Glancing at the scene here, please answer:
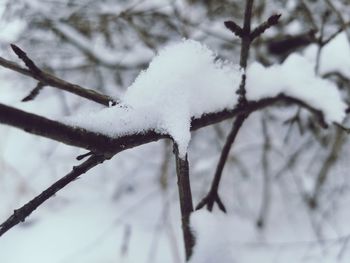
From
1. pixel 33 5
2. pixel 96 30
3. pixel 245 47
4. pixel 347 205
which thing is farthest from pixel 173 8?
pixel 245 47

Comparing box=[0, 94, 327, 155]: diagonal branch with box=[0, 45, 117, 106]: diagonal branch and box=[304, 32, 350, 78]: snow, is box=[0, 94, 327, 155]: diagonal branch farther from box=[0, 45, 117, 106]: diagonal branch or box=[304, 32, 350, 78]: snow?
box=[304, 32, 350, 78]: snow

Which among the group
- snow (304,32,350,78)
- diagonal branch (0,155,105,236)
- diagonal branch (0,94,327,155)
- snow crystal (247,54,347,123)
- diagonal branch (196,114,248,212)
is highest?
snow (304,32,350,78)

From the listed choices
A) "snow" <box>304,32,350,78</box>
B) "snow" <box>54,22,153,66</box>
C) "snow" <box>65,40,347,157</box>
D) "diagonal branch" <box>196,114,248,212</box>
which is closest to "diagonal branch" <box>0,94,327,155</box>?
"snow" <box>65,40,347,157</box>

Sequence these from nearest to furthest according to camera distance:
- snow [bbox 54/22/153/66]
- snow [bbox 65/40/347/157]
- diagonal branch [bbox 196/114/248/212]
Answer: snow [bbox 65/40/347/157], diagonal branch [bbox 196/114/248/212], snow [bbox 54/22/153/66]

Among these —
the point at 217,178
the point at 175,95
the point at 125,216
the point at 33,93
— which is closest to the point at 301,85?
the point at 217,178

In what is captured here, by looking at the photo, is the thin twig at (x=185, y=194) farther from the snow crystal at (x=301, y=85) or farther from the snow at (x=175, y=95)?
the snow crystal at (x=301, y=85)

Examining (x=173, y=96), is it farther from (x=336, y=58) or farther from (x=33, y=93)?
(x=336, y=58)
